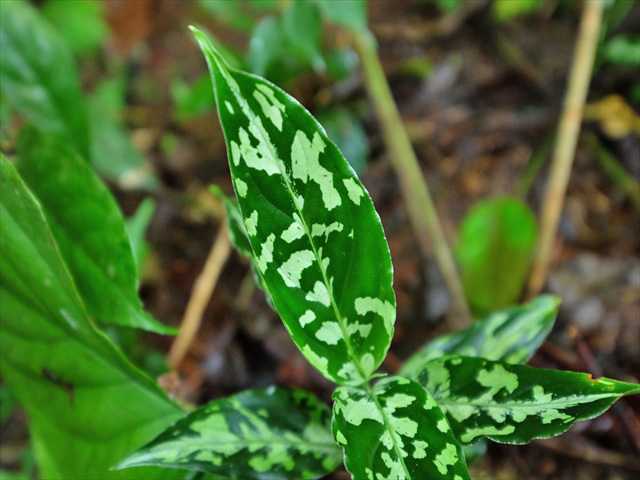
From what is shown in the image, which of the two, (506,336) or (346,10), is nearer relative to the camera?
(506,336)

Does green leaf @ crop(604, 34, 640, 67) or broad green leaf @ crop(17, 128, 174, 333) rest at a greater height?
green leaf @ crop(604, 34, 640, 67)

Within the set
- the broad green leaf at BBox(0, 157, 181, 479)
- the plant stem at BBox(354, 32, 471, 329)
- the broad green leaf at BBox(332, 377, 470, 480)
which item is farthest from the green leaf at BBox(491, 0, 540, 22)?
the broad green leaf at BBox(0, 157, 181, 479)

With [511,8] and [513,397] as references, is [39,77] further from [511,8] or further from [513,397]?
[511,8]

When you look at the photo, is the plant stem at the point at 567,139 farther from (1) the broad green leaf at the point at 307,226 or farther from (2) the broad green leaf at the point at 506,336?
(1) the broad green leaf at the point at 307,226

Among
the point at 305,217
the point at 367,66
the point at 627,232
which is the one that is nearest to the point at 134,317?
the point at 305,217

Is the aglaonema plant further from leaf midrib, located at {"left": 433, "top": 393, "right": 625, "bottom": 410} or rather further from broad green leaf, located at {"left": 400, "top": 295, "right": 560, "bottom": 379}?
broad green leaf, located at {"left": 400, "top": 295, "right": 560, "bottom": 379}

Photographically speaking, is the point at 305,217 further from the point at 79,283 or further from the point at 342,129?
the point at 342,129

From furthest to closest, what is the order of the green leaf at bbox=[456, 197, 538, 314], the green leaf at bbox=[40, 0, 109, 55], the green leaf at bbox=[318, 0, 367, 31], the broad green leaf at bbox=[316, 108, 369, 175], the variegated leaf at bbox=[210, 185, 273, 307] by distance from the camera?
the green leaf at bbox=[40, 0, 109, 55] → the broad green leaf at bbox=[316, 108, 369, 175] → the green leaf at bbox=[456, 197, 538, 314] → the green leaf at bbox=[318, 0, 367, 31] → the variegated leaf at bbox=[210, 185, 273, 307]

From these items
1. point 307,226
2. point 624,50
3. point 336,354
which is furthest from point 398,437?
point 624,50

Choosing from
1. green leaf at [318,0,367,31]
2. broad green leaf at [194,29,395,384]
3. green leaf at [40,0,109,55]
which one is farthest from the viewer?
green leaf at [40,0,109,55]

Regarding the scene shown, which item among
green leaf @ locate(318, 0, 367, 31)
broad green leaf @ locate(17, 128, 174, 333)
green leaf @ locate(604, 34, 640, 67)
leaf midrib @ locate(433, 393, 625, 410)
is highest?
green leaf @ locate(318, 0, 367, 31)
